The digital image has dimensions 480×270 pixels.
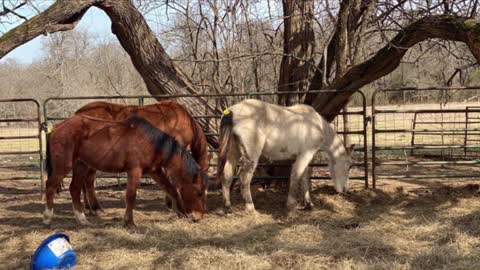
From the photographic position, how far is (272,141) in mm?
6125

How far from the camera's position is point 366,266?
378cm

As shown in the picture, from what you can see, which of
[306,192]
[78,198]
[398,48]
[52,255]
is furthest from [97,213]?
[398,48]

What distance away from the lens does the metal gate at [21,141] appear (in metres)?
7.62

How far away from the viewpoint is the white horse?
600cm

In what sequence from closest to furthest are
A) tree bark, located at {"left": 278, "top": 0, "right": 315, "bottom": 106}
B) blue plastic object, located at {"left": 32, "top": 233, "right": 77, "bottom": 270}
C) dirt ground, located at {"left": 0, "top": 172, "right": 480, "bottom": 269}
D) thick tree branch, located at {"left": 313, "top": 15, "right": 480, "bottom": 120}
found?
blue plastic object, located at {"left": 32, "top": 233, "right": 77, "bottom": 270} → dirt ground, located at {"left": 0, "top": 172, "right": 480, "bottom": 269} → thick tree branch, located at {"left": 313, "top": 15, "right": 480, "bottom": 120} → tree bark, located at {"left": 278, "top": 0, "right": 315, "bottom": 106}

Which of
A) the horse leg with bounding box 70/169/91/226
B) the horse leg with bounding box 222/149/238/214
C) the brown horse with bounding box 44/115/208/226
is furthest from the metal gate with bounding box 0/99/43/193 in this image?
the horse leg with bounding box 222/149/238/214

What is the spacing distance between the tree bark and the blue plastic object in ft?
15.2

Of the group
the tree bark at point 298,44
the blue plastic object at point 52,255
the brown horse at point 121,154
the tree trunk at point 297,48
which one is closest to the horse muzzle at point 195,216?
the brown horse at point 121,154

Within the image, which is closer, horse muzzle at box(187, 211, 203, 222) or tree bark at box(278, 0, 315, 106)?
horse muzzle at box(187, 211, 203, 222)

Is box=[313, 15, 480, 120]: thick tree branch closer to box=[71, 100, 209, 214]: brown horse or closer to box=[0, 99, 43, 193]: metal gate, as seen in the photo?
box=[71, 100, 209, 214]: brown horse

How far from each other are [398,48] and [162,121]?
3302 mm

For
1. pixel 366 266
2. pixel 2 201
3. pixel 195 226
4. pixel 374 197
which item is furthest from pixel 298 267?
pixel 2 201

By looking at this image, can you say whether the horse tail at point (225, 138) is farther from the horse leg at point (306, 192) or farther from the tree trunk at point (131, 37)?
the tree trunk at point (131, 37)

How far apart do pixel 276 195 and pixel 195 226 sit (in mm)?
2000
